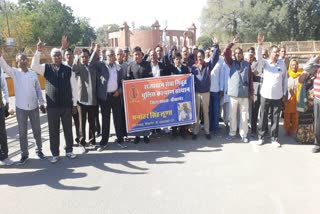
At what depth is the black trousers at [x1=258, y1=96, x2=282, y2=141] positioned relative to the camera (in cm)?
717

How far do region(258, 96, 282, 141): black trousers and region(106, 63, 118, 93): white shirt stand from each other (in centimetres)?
317

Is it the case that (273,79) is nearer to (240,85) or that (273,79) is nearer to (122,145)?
(240,85)

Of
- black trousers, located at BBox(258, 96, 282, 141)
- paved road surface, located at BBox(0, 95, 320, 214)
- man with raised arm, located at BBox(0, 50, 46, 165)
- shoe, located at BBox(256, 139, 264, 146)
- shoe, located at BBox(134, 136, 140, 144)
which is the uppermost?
man with raised arm, located at BBox(0, 50, 46, 165)

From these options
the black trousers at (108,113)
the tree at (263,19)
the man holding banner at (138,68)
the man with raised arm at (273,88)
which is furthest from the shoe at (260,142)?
the tree at (263,19)

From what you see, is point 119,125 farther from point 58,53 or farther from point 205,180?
point 205,180

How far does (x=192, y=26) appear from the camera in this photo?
5175cm

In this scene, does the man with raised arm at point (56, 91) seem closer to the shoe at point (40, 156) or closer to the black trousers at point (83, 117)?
the shoe at point (40, 156)

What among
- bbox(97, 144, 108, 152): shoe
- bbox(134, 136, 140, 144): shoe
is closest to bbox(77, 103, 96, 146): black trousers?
bbox(97, 144, 108, 152): shoe

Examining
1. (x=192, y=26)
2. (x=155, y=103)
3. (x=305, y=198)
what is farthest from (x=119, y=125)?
(x=192, y=26)

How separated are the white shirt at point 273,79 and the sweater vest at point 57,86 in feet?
12.9

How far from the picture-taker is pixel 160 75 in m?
7.61

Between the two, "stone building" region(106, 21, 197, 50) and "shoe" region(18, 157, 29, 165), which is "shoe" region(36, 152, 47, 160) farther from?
"stone building" region(106, 21, 197, 50)

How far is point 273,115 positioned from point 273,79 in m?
0.79

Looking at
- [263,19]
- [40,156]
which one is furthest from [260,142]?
[263,19]
